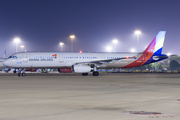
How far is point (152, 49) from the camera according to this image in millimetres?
45312

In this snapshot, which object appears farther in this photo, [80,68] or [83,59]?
[83,59]

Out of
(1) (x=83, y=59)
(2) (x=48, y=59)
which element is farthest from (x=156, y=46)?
(2) (x=48, y=59)

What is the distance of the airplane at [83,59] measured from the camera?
39594mm

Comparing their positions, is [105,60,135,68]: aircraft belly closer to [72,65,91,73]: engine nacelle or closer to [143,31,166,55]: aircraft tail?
[143,31,166,55]: aircraft tail

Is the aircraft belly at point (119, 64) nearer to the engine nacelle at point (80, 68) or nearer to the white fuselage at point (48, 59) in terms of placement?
the white fuselage at point (48, 59)

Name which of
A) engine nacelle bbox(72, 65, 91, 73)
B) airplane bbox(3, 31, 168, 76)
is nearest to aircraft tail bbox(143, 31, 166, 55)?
airplane bbox(3, 31, 168, 76)

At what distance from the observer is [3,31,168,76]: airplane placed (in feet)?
130

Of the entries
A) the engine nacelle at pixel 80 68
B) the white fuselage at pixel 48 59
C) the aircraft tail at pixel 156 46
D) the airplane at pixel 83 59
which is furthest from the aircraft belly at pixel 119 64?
the engine nacelle at pixel 80 68

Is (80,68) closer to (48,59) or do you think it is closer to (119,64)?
(48,59)

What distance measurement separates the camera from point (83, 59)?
1650 inches

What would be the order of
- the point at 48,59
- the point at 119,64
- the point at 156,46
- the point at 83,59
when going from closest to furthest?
the point at 48,59
the point at 83,59
the point at 119,64
the point at 156,46

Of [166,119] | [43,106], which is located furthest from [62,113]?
[166,119]

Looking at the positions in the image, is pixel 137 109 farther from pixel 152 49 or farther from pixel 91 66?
pixel 152 49

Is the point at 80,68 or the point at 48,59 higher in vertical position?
the point at 48,59
